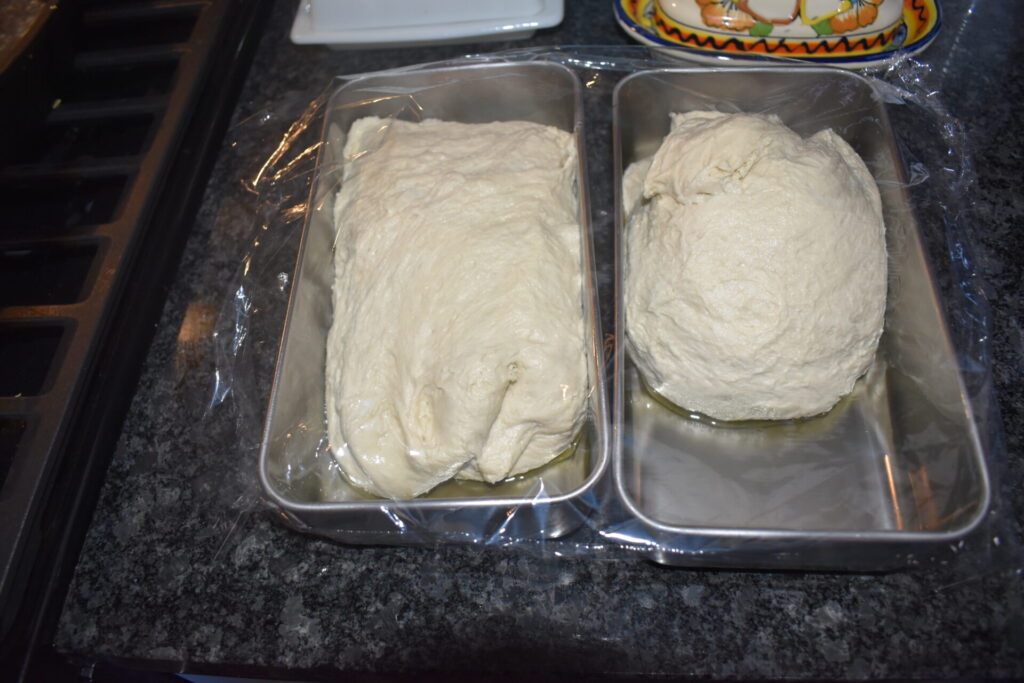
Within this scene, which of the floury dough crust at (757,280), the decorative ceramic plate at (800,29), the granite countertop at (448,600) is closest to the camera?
the granite countertop at (448,600)

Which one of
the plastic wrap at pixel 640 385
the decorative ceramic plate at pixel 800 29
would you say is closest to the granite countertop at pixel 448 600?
the plastic wrap at pixel 640 385

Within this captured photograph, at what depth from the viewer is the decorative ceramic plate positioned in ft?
3.57

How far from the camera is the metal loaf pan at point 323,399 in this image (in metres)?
0.75

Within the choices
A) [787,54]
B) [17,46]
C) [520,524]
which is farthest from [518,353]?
[17,46]

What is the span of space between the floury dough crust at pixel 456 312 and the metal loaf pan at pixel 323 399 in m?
0.03

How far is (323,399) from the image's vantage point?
0.93 m

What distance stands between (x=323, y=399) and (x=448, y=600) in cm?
34

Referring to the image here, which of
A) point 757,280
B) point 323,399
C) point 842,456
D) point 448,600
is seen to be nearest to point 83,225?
point 323,399

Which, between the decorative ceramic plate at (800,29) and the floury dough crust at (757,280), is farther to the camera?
the decorative ceramic plate at (800,29)

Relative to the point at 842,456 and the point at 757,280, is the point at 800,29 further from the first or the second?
the point at 842,456

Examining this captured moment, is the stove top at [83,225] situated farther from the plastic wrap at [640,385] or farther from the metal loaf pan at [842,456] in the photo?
the metal loaf pan at [842,456]

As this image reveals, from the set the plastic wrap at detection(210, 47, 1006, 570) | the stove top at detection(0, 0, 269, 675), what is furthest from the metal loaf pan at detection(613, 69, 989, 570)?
the stove top at detection(0, 0, 269, 675)

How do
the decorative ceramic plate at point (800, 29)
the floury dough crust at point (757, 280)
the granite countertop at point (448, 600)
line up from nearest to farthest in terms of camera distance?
the granite countertop at point (448, 600)
the floury dough crust at point (757, 280)
the decorative ceramic plate at point (800, 29)

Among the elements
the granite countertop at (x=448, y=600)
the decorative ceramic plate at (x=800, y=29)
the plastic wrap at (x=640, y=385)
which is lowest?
the granite countertop at (x=448, y=600)
